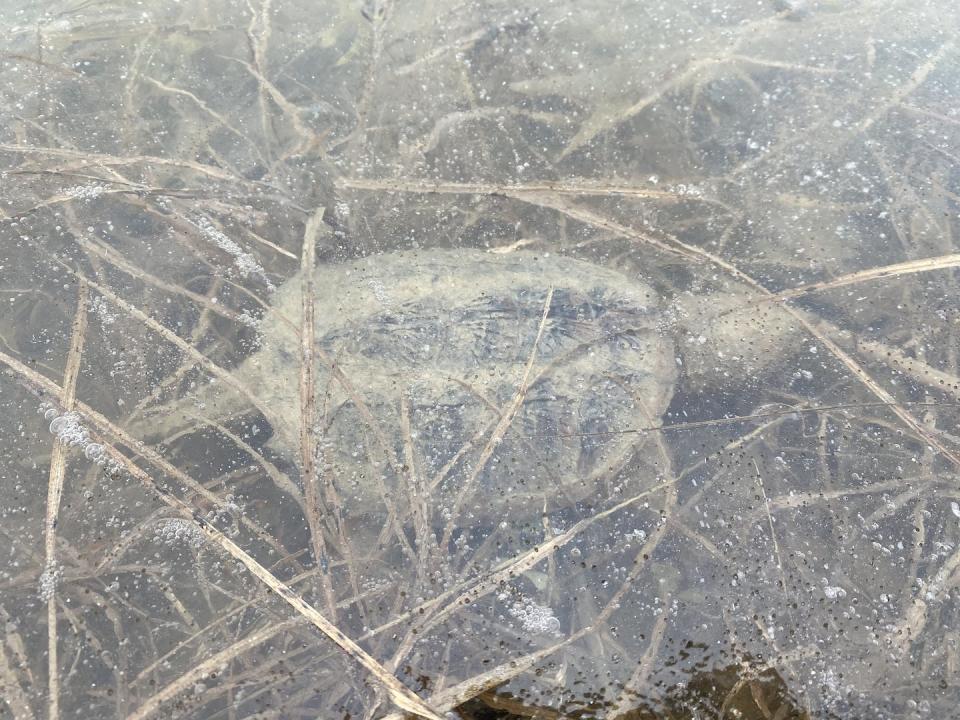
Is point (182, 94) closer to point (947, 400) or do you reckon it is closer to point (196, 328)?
point (196, 328)

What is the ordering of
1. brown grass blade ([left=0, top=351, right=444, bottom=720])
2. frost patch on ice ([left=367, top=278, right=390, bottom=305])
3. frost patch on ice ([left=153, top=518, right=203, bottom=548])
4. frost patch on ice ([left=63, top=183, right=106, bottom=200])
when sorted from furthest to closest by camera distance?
frost patch on ice ([left=63, top=183, right=106, bottom=200])
frost patch on ice ([left=367, top=278, right=390, bottom=305])
frost patch on ice ([left=153, top=518, right=203, bottom=548])
brown grass blade ([left=0, top=351, right=444, bottom=720])

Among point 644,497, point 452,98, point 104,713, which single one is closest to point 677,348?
point 644,497

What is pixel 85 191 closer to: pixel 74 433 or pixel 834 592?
pixel 74 433

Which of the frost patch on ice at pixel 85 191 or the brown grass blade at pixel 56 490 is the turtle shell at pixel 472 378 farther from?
the frost patch on ice at pixel 85 191

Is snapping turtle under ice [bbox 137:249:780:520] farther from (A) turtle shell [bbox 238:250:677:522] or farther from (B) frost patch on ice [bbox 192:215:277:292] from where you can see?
(B) frost patch on ice [bbox 192:215:277:292]

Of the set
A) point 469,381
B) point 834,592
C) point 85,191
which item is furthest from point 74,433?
point 834,592

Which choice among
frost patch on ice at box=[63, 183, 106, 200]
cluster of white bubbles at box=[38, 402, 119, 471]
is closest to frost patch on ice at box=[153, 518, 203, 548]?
cluster of white bubbles at box=[38, 402, 119, 471]
